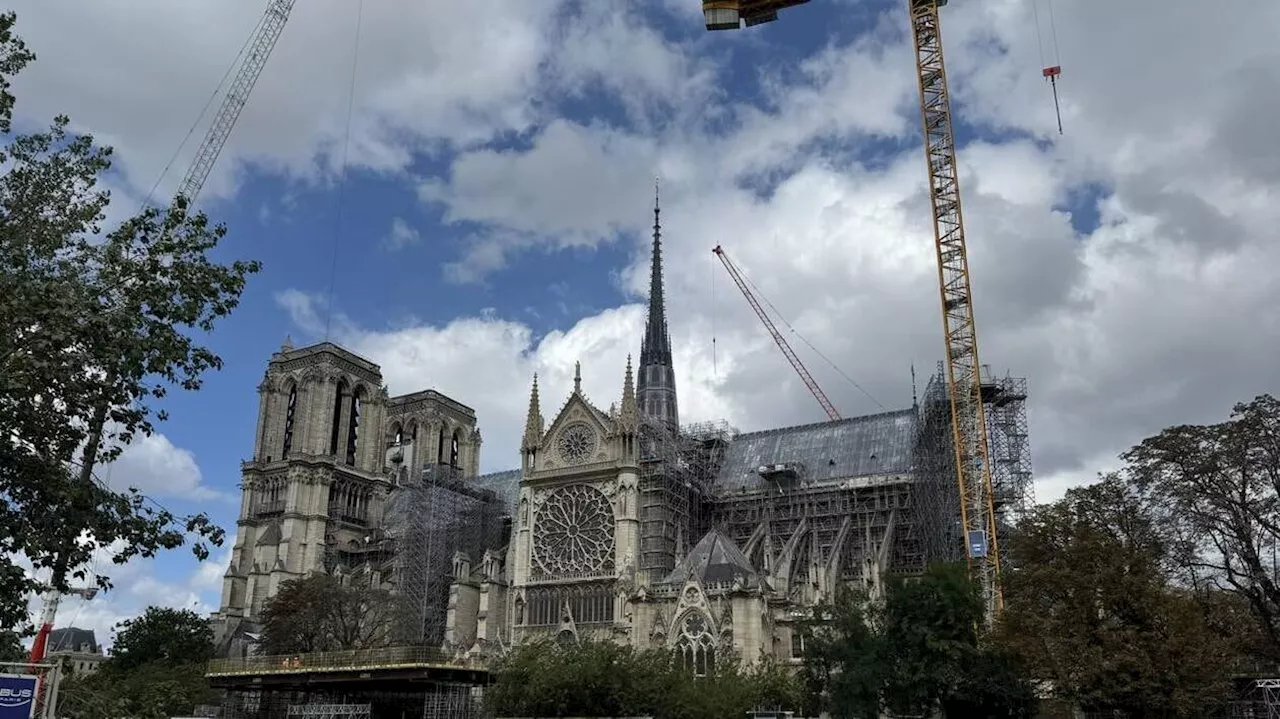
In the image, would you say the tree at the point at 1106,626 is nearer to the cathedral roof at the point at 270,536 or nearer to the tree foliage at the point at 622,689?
the tree foliage at the point at 622,689

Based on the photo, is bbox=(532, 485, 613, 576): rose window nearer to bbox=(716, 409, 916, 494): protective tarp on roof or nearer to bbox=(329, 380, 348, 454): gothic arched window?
bbox=(716, 409, 916, 494): protective tarp on roof

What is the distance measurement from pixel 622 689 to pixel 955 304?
118 feet

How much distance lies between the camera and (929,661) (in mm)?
41625

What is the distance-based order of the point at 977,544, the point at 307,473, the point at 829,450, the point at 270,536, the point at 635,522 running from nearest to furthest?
the point at 977,544
the point at 635,522
the point at 829,450
the point at 270,536
the point at 307,473

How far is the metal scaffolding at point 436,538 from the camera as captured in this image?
279 ft

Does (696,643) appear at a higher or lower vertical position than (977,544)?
lower

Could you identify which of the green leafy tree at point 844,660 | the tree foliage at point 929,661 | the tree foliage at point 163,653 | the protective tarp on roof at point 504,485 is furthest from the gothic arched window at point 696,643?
the protective tarp on roof at point 504,485

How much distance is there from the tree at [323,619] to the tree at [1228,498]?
167ft

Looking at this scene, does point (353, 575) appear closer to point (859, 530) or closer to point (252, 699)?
point (252, 699)

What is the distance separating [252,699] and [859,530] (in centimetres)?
4228

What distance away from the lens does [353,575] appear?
89188mm

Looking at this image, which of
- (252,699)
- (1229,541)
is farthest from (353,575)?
(1229,541)

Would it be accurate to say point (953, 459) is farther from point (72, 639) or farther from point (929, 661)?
point (72, 639)

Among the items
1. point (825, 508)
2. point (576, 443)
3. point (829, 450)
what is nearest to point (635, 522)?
point (576, 443)
